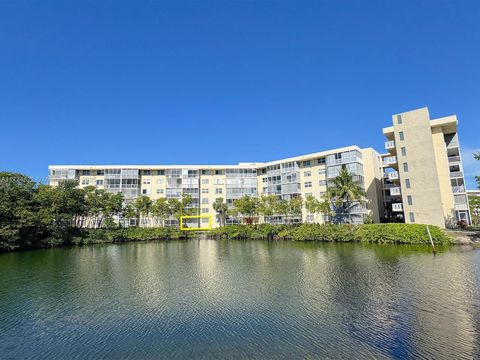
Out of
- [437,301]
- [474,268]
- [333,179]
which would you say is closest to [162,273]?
[437,301]

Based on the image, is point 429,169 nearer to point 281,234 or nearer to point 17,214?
point 281,234

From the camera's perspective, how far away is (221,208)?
68.1 m

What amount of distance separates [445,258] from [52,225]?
56.8m

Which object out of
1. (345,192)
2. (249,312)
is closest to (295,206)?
(345,192)

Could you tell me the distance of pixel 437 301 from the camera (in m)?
15.2

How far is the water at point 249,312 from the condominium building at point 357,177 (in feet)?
77.2

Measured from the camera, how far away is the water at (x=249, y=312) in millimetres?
10875

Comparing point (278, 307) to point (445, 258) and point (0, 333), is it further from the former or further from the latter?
point (445, 258)

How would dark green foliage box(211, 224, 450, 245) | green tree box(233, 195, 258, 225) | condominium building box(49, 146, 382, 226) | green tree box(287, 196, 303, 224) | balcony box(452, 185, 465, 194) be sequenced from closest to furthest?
dark green foliage box(211, 224, 450, 245) < balcony box(452, 185, 465, 194) < green tree box(287, 196, 303, 224) < green tree box(233, 195, 258, 225) < condominium building box(49, 146, 382, 226)

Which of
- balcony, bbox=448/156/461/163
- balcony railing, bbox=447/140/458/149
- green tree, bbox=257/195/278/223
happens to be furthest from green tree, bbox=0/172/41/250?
balcony railing, bbox=447/140/458/149

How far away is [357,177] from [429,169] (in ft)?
38.7

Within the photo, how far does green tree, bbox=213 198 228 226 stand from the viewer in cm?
6781

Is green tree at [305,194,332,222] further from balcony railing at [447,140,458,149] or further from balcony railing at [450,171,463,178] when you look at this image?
balcony railing at [447,140,458,149]

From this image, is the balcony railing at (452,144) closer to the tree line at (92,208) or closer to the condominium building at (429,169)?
the condominium building at (429,169)
